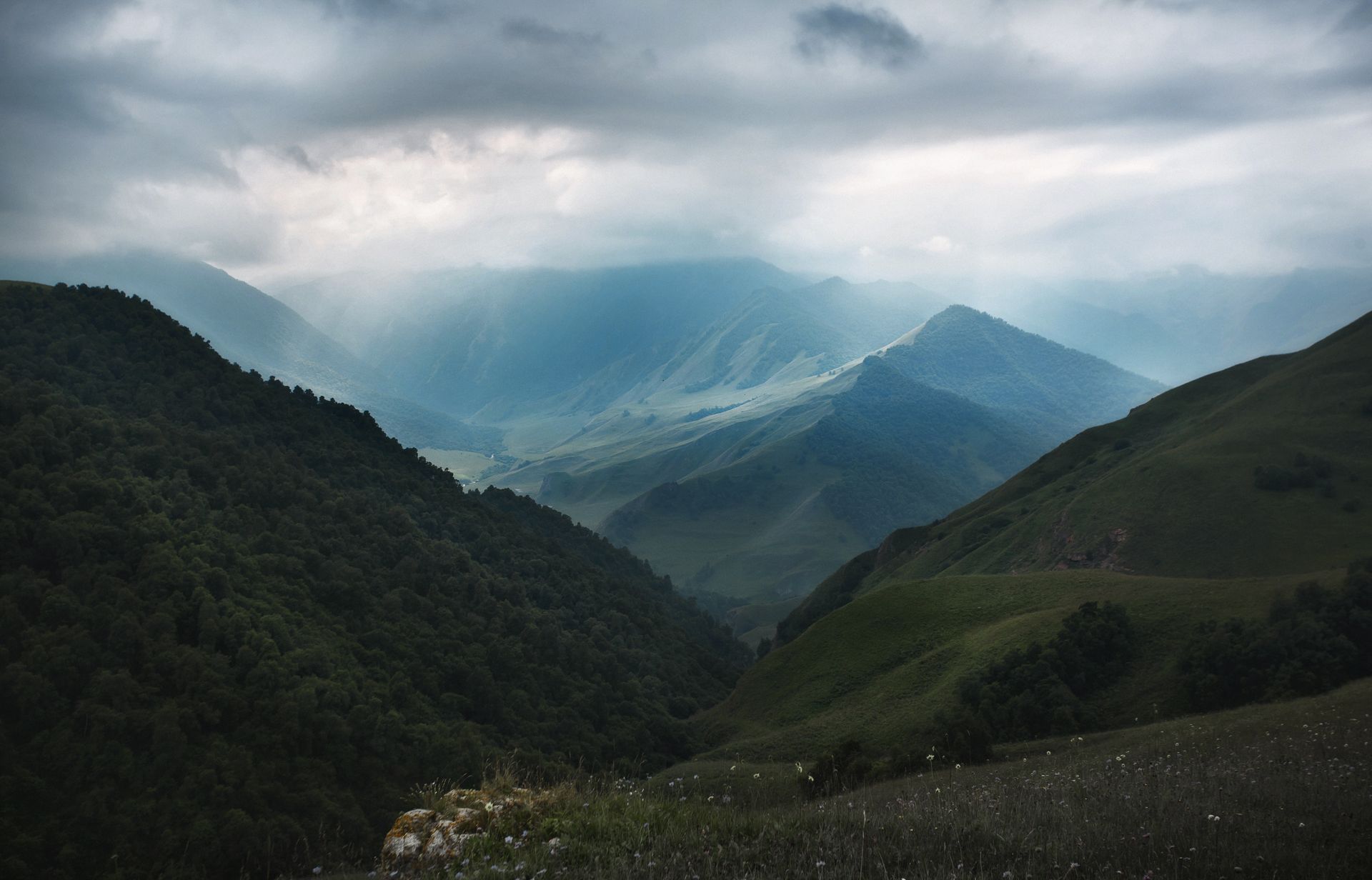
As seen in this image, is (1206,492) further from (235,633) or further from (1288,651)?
(235,633)

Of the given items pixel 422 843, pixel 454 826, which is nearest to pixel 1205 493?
pixel 454 826

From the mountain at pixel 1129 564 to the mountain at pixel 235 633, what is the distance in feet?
78.6

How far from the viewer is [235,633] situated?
232ft

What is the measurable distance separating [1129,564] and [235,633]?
11209cm

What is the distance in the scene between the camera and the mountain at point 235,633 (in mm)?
54406

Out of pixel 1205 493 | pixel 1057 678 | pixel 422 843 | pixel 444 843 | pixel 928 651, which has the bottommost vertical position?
pixel 928 651

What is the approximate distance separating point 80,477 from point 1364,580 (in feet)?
368

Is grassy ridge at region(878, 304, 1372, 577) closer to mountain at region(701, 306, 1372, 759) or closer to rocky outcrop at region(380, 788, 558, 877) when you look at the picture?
mountain at region(701, 306, 1372, 759)

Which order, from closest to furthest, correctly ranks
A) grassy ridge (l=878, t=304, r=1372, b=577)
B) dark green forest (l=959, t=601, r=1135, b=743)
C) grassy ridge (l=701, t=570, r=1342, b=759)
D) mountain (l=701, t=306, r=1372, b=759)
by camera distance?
1. dark green forest (l=959, t=601, r=1135, b=743)
2. grassy ridge (l=701, t=570, r=1342, b=759)
3. mountain (l=701, t=306, r=1372, b=759)
4. grassy ridge (l=878, t=304, r=1372, b=577)

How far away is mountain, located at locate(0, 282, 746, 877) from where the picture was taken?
54.4 m

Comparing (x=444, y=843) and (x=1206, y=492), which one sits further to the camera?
(x=1206, y=492)

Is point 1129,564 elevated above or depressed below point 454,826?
below

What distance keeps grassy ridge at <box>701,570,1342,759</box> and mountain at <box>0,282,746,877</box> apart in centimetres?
1506

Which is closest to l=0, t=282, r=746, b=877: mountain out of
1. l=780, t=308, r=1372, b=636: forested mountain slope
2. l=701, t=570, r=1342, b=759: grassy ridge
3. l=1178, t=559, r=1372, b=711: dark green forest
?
l=701, t=570, r=1342, b=759: grassy ridge
